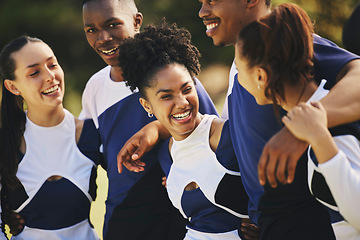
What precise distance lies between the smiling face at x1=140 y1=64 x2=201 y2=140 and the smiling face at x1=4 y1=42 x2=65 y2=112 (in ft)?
2.50

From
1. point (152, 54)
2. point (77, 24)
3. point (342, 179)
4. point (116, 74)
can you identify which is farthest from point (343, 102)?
point (77, 24)

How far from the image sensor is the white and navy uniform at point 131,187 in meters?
2.58

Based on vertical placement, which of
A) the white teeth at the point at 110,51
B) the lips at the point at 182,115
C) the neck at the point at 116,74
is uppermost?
the white teeth at the point at 110,51

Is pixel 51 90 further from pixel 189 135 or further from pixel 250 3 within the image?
pixel 250 3

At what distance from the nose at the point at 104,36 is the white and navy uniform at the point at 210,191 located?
0.83 metres

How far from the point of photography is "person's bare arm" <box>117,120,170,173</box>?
232 centimetres

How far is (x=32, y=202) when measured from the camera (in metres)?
2.65

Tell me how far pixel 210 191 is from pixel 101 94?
1.03m

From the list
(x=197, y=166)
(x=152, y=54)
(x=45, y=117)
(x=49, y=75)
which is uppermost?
(x=49, y=75)

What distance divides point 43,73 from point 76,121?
0.36 meters

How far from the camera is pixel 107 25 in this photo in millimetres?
2678

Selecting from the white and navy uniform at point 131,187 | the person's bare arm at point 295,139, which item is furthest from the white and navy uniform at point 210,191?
the person's bare arm at point 295,139

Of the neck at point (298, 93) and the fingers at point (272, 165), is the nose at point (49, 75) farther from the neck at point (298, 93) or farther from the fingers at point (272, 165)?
the fingers at point (272, 165)

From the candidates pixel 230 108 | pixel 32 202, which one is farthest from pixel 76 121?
pixel 230 108
